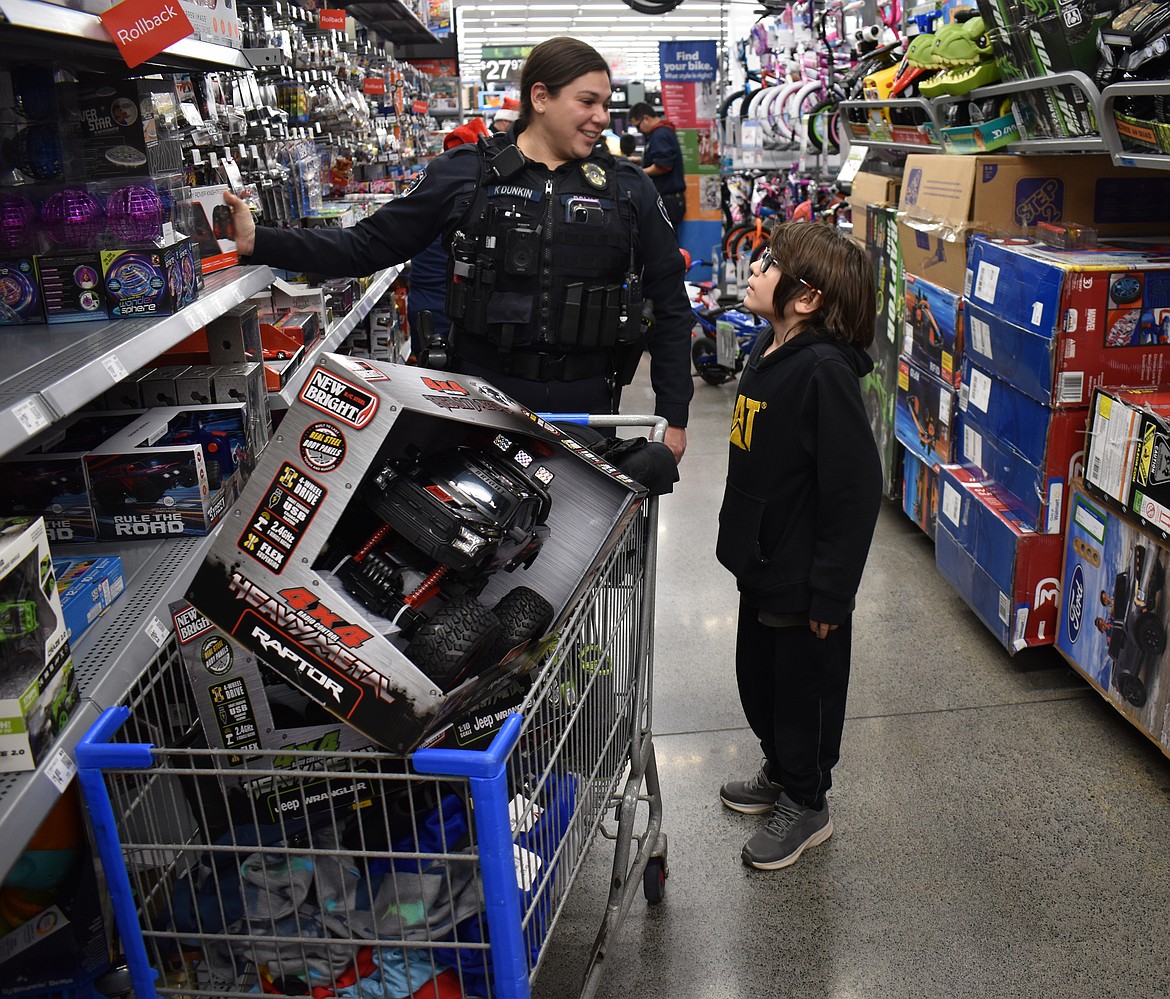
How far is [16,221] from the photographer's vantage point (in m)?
1.84

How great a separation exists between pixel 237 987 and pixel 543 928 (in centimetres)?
43

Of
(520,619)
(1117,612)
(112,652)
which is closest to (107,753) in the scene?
(112,652)

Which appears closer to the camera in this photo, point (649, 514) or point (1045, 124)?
point (649, 514)

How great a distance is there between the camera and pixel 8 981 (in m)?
1.46

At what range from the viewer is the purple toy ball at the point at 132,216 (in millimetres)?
1871

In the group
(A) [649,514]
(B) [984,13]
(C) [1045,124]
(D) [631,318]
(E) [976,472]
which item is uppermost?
(B) [984,13]

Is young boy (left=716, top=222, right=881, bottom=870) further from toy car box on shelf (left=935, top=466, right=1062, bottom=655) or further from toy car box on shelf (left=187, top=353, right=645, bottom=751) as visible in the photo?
toy car box on shelf (left=935, top=466, right=1062, bottom=655)

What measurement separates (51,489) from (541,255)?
4.50 ft

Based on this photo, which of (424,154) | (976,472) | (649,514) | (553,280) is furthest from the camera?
(424,154)

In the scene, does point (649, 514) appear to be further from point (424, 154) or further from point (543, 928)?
point (424, 154)

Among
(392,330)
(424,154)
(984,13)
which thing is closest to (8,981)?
(984,13)

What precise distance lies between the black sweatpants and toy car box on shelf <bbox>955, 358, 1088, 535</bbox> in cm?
99

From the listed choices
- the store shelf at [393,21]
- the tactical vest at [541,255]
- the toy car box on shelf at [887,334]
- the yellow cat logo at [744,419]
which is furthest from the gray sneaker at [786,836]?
the store shelf at [393,21]

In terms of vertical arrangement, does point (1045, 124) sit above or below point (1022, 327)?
above
